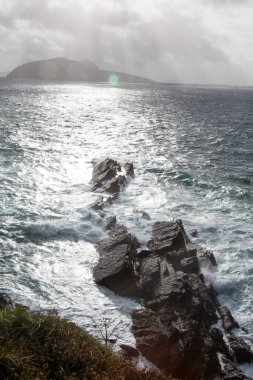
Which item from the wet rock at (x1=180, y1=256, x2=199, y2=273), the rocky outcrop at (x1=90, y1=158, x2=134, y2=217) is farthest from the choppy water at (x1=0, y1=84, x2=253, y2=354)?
the wet rock at (x1=180, y1=256, x2=199, y2=273)

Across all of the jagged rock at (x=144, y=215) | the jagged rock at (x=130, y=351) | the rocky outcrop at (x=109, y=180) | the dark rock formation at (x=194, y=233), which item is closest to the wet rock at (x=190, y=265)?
the dark rock formation at (x=194, y=233)

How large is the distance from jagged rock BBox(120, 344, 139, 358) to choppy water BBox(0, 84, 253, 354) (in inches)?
32.6

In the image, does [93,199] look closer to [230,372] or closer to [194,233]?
[194,233]

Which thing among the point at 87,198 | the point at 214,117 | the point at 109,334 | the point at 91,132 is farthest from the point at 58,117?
the point at 109,334

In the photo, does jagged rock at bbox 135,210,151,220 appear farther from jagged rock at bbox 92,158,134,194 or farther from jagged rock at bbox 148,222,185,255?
jagged rock at bbox 92,158,134,194

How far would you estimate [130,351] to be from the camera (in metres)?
18.0

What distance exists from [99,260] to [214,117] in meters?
81.3

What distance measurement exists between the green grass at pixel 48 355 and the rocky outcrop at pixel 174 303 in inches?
286

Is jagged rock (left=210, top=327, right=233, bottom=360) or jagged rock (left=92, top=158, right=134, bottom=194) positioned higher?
jagged rock (left=92, top=158, right=134, bottom=194)

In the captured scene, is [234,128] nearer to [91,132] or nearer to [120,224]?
[91,132]

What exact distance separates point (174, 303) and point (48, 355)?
1222 cm

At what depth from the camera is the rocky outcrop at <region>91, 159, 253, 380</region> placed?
17.6m

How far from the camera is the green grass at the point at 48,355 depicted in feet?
29.8

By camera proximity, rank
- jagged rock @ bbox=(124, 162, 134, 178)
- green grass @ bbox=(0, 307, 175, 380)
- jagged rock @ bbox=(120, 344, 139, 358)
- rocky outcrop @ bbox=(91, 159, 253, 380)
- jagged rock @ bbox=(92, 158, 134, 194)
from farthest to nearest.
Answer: jagged rock @ bbox=(124, 162, 134, 178)
jagged rock @ bbox=(92, 158, 134, 194)
jagged rock @ bbox=(120, 344, 139, 358)
rocky outcrop @ bbox=(91, 159, 253, 380)
green grass @ bbox=(0, 307, 175, 380)
